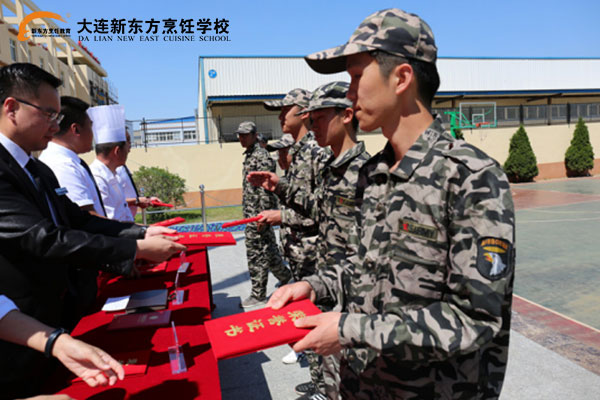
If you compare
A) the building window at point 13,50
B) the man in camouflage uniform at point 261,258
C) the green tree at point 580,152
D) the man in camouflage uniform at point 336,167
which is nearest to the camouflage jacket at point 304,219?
the man in camouflage uniform at point 336,167

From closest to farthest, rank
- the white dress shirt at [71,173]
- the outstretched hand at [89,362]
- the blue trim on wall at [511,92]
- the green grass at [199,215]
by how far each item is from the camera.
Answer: the outstretched hand at [89,362] < the white dress shirt at [71,173] < the green grass at [199,215] < the blue trim on wall at [511,92]

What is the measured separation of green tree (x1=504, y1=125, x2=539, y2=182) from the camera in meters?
20.0

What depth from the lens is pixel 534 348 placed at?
344 centimetres

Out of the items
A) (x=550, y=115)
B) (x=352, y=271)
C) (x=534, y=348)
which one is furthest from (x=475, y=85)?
(x=352, y=271)

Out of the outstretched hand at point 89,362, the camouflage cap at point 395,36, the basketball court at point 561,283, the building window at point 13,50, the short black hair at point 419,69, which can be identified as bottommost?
the basketball court at point 561,283

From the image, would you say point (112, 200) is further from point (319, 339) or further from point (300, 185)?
point (319, 339)

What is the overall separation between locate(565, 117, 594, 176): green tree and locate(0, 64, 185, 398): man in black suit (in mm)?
24742

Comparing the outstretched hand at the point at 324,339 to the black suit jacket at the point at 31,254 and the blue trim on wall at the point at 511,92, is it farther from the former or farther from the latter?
the blue trim on wall at the point at 511,92

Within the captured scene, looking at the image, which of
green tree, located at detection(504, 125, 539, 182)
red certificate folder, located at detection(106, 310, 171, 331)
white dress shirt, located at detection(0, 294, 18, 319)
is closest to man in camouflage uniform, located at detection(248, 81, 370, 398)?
red certificate folder, located at detection(106, 310, 171, 331)

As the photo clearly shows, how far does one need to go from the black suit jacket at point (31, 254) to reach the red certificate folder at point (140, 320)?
0.27m

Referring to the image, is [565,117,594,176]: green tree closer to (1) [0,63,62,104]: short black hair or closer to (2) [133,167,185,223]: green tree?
(2) [133,167,185,223]: green tree

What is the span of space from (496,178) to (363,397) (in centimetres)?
97

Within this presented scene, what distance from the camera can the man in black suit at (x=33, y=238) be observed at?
5.40 feet

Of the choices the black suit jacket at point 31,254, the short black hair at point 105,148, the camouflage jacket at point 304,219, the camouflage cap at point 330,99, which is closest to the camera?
the black suit jacket at point 31,254
